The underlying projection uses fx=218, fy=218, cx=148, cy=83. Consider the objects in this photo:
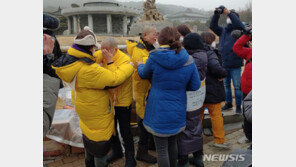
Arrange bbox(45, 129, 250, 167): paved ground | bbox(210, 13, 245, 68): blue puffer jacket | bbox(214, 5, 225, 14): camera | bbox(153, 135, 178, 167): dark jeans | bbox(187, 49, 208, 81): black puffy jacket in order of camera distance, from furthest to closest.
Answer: bbox(210, 13, 245, 68): blue puffer jacket → bbox(214, 5, 225, 14): camera → bbox(45, 129, 250, 167): paved ground → bbox(187, 49, 208, 81): black puffy jacket → bbox(153, 135, 178, 167): dark jeans

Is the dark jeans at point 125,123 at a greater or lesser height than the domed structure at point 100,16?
lesser

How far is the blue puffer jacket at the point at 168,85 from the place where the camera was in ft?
7.25

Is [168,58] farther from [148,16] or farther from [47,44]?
[148,16]

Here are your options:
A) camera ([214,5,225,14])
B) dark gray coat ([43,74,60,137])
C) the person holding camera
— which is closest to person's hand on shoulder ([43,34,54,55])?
dark gray coat ([43,74,60,137])

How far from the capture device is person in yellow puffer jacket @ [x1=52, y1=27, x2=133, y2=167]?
86.8 inches

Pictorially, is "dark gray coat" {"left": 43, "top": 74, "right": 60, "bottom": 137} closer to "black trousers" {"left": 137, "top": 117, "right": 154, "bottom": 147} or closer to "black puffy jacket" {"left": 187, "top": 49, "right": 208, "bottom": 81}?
"black trousers" {"left": 137, "top": 117, "right": 154, "bottom": 147}

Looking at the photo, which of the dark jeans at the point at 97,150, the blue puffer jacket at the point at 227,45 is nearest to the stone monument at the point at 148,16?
the blue puffer jacket at the point at 227,45

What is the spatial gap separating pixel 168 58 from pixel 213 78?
1.27 metres

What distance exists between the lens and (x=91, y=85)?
2.26 meters

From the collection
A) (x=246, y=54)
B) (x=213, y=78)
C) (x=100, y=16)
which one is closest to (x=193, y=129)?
(x=213, y=78)

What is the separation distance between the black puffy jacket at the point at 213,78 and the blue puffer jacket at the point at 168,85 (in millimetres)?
770

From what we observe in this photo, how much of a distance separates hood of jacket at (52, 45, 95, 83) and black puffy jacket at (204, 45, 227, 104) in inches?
65.7

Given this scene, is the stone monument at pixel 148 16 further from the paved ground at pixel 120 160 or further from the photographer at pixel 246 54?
the paved ground at pixel 120 160

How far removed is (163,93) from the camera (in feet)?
7.49
